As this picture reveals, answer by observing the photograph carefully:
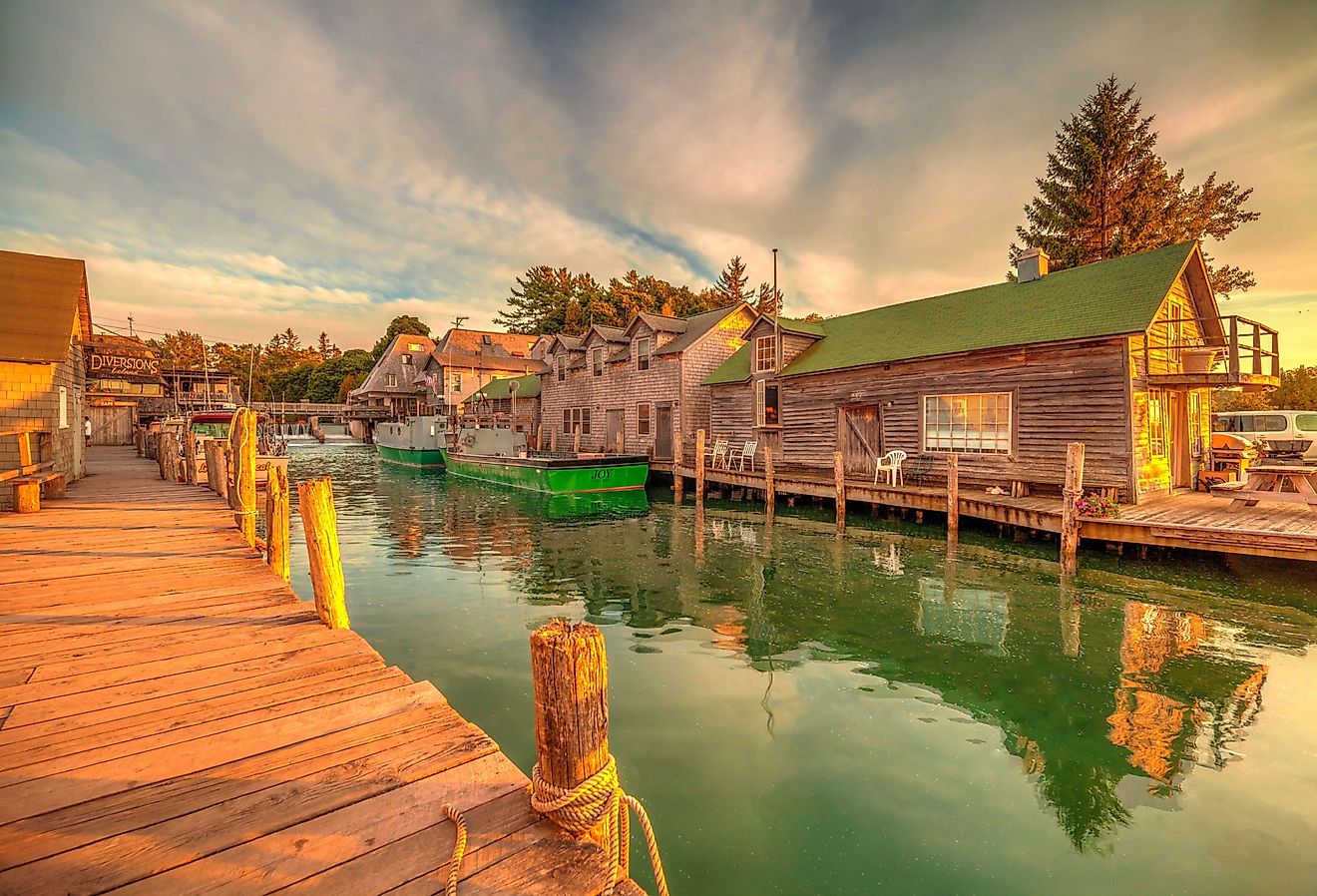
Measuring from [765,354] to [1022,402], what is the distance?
981 cm

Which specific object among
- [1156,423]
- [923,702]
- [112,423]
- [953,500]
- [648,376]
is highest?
[648,376]

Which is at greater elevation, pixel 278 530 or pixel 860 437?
pixel 860 437

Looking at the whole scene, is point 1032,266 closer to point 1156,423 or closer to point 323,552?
point 1156,423

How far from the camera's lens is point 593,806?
2309 millimetres

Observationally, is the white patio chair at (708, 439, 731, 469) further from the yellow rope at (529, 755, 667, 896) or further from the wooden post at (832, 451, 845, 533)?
the yellow rope at (529, 755, 667, 896)

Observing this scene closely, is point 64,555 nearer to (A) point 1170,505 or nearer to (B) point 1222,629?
(B) point 1222,629

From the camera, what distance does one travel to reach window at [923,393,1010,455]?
15.9 metres

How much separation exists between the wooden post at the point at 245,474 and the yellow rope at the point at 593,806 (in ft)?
30.2

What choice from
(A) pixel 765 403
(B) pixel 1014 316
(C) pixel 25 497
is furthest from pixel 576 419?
(C) pixel 25 497

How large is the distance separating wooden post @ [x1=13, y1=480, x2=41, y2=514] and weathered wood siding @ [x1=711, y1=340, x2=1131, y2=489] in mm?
20490

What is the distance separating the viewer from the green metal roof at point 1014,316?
1430 centimetres

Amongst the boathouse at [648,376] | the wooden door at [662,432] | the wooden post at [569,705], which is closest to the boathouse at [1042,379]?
the boathouse at [648,376]

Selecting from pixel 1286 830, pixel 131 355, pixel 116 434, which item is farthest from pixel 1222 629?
pixel 116 434

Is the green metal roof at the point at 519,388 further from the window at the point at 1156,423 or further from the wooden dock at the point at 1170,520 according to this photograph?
the window at the point at 1156,423
